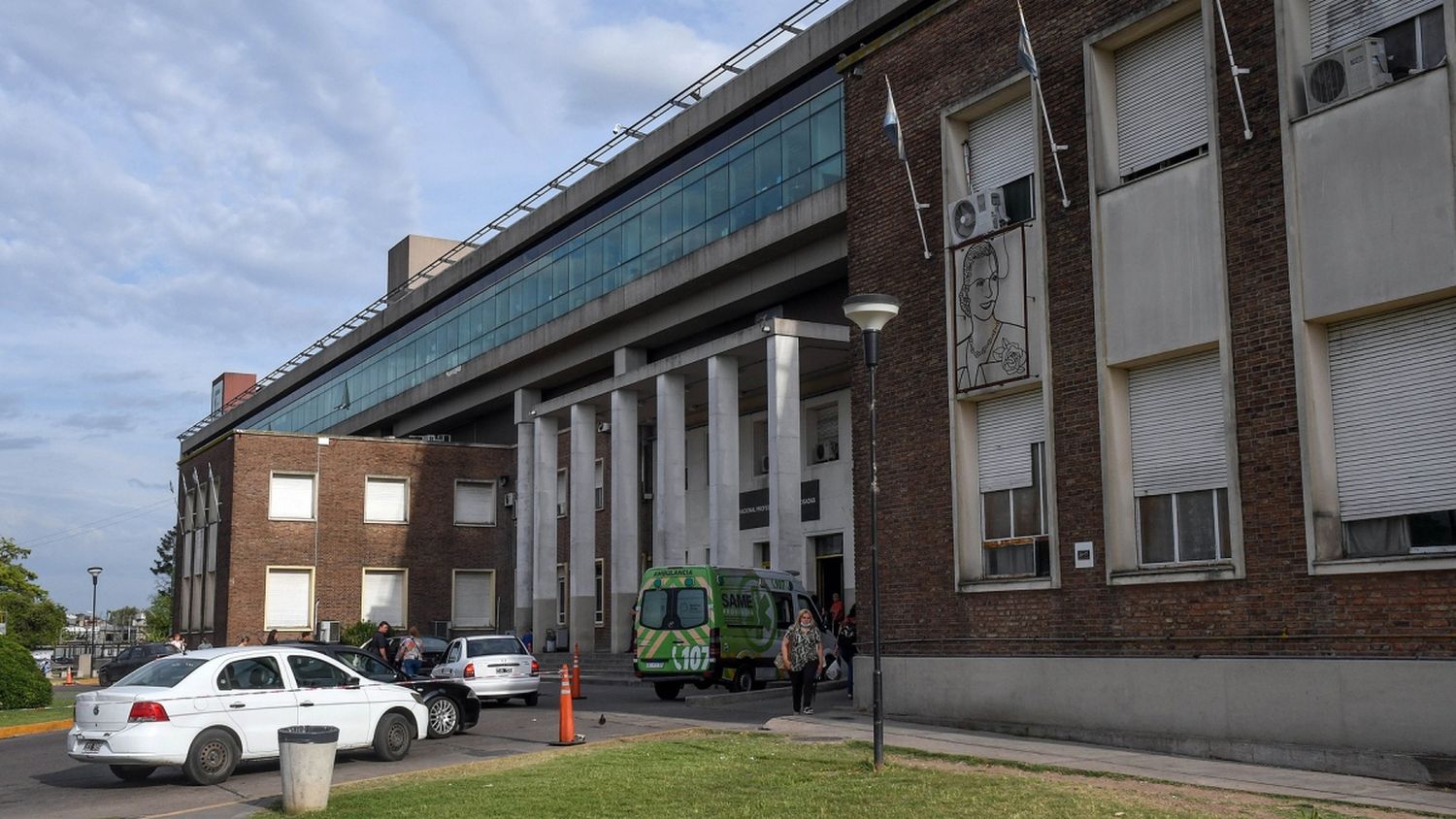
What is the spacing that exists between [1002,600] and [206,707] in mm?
9935

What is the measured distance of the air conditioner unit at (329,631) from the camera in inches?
1770

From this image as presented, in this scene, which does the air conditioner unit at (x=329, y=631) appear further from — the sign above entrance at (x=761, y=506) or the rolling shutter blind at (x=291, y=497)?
the sign above entrance at (x=761, y=506)

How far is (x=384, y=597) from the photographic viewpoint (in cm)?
4834

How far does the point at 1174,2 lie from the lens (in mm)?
15695

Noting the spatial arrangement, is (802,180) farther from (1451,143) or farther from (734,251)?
(1451,143)

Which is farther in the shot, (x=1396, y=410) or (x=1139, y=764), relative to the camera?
(x=1139, y=764)

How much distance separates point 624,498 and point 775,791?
87.3 ft

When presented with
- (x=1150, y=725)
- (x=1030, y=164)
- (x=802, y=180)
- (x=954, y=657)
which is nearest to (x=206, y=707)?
(x=954, y=657)

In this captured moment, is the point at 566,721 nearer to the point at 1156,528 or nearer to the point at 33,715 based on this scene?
the point at 1156,528

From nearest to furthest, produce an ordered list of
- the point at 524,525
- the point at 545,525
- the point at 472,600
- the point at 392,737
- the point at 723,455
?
the point at 392,737 → the point at 723,455 → the point at 545,525 → the point at 524,525 → the point at 472,600

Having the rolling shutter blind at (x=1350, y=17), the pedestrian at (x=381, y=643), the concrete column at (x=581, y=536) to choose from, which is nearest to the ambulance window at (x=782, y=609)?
the pedestrian at (x=381, y=643)

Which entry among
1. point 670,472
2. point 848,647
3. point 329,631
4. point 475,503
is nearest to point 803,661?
point 848,647

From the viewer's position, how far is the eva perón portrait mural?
17609 mm

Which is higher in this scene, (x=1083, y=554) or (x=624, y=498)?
(x=624, y=498)
